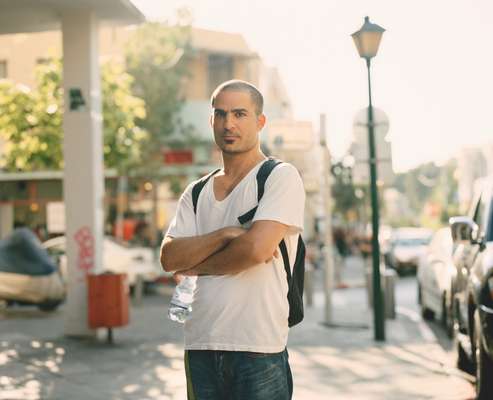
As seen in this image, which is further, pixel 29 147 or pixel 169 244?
pixel 29 147

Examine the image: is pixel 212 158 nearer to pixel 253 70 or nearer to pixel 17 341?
pixel 253 70

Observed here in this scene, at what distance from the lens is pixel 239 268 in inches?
128

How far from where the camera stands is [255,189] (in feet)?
11.1

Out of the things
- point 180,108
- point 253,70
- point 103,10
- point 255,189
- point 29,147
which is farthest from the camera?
point 253,70

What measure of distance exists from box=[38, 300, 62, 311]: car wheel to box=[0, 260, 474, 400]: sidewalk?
1851 mm

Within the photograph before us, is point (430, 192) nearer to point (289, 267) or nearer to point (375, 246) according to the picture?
point (375, 246)

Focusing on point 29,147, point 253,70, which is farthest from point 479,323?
point 253,70

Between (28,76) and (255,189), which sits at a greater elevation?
(28,76)

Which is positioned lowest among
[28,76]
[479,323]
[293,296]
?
[479,323]

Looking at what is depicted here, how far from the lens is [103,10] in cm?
1158

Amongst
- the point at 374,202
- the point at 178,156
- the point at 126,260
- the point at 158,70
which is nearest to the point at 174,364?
the point at 374,202

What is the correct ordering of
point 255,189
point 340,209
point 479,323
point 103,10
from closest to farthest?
point 255,189 → point 479,323 → point 103,10 → point 340,209

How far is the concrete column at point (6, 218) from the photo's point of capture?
38.3 m

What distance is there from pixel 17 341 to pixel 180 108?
25615 millimetres
